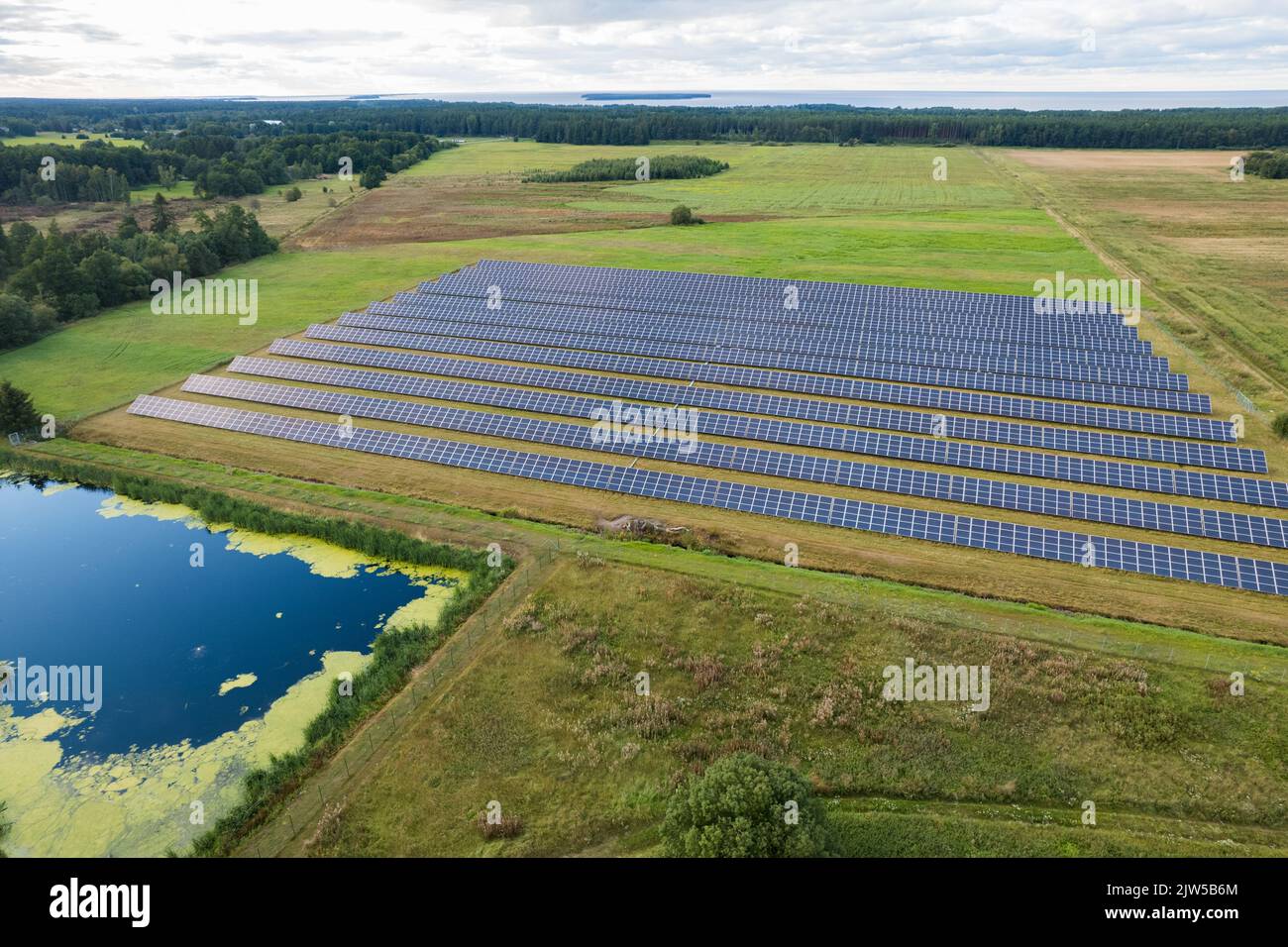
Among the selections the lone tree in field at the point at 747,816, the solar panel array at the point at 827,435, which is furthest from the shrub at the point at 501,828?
the solar panel array at the point at 827,435

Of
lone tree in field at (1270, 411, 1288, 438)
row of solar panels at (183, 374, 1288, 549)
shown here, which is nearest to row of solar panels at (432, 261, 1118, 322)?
lone tree in field at (1270, 411, 1288, 438)

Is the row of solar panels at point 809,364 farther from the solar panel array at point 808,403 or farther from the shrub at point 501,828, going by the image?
the shrub at point 501,828

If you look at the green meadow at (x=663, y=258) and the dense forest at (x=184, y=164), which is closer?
the green meadow at (x=663, y=258)

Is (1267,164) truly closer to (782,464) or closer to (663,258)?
(663,258)

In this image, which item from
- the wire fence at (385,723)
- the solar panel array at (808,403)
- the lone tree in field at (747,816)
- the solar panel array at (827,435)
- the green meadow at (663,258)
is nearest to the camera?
the lone tree in field at (747,816)

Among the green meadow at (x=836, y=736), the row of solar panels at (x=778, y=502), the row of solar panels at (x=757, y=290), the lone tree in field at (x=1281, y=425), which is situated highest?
the row of solar panels at (x=757, y=290)

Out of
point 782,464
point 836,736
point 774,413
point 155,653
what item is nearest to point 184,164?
point 774,413

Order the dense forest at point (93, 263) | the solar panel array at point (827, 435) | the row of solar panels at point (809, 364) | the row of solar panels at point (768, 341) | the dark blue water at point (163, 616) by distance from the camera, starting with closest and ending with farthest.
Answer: the dark blue water at point (163, 616), the solar panel array at point (827, 435), the row of solar panels at point (809, 364), the row of solar panels at point (768, 341), the dense forest at point (93, 263)
